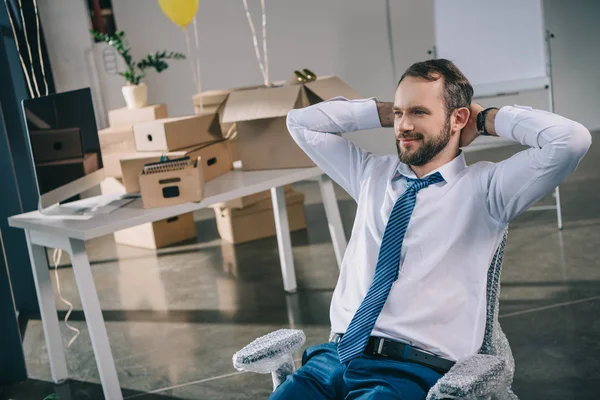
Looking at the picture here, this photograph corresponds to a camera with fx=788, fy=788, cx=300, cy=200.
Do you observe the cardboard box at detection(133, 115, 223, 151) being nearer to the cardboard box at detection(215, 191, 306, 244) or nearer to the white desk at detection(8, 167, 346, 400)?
the white desk at detection(8, 167, 346, 400)

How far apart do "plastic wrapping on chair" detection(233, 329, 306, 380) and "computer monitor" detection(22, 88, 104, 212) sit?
5.14ft

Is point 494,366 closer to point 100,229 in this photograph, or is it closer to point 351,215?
point 100,229

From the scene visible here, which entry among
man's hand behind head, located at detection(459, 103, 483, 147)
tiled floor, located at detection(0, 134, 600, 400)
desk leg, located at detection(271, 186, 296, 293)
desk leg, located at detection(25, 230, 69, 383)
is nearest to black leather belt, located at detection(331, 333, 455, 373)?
man's hand behind head, located at detection(459, 103, 483, 147)

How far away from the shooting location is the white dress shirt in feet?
6.01

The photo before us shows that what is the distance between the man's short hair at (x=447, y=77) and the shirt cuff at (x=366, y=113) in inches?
10.7

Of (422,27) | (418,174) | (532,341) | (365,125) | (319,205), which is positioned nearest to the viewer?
(418,174)

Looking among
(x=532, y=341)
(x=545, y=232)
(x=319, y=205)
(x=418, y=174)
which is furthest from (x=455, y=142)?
(x=319, y=205)

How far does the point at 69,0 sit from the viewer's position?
6.49 metres

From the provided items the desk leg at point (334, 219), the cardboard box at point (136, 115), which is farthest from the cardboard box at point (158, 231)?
the desk leg at point (334, 219)

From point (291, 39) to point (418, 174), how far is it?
525 centimetres

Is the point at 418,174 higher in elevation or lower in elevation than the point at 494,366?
higher

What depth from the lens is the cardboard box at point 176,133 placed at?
3.55 meters

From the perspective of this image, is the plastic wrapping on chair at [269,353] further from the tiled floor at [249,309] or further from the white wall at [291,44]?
the white wall at [291,44]

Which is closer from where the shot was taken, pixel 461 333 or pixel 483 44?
pixel 461 333
